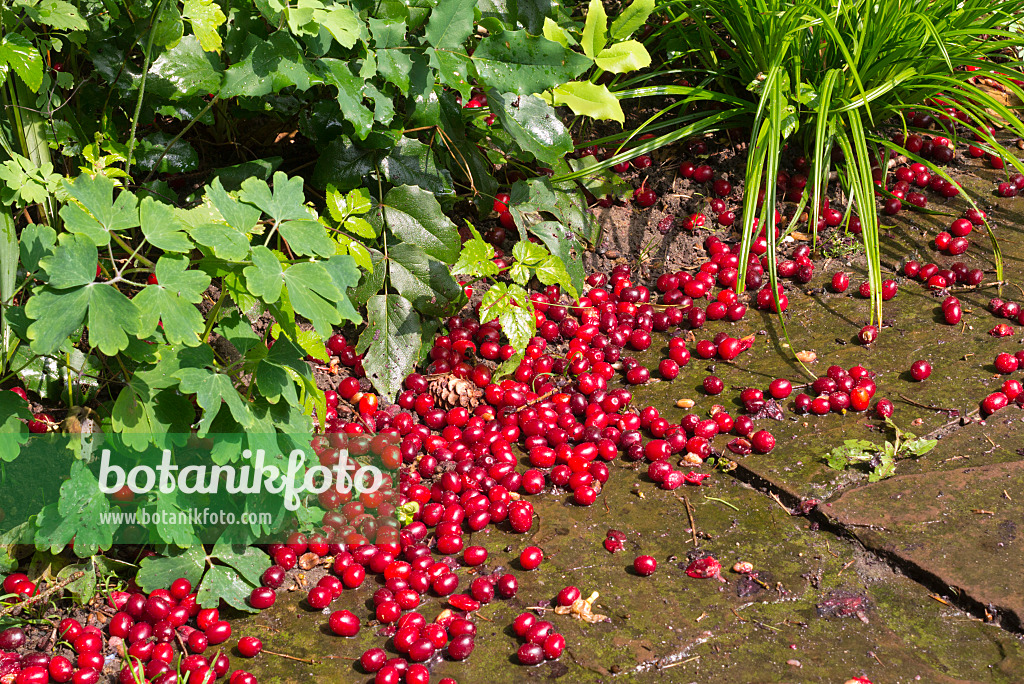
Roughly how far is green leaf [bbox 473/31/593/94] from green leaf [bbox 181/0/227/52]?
27.6 inches

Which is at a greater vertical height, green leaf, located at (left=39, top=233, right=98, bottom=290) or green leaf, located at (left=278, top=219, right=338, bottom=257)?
green leaf, located at (left=278, top=219, right=338, bottom=257)

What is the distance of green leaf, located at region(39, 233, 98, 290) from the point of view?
1421mm

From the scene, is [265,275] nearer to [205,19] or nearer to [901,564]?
[205,19]

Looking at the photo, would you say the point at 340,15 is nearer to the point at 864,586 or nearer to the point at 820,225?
the point at 864,586

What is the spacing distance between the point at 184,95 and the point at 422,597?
1.49 meters

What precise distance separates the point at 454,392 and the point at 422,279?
38 cm

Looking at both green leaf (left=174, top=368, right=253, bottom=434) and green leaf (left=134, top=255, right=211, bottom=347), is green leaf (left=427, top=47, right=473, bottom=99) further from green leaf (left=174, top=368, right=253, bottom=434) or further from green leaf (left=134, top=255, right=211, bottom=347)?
green leaf (left=174, top=368, right=253, bottom=434)

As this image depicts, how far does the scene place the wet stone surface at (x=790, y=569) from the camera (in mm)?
1639

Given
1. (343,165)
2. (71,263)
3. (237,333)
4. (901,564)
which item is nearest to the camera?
(71,263)

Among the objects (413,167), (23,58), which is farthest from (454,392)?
(23,58)

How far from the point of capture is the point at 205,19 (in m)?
1.90

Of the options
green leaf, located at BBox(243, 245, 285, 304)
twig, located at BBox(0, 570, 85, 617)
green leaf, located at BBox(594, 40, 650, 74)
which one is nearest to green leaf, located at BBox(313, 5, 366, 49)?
green leaf, located at BBox(243, 245, 285, 304)

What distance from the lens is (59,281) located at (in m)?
1.43

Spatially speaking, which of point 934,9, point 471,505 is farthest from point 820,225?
point 471,505
